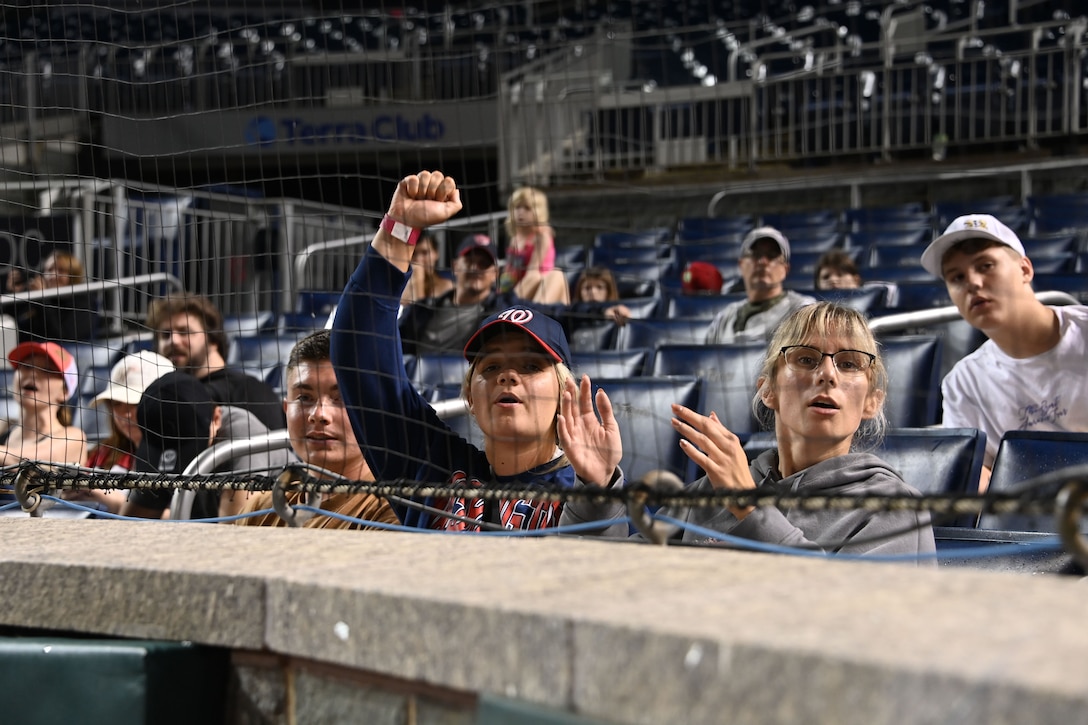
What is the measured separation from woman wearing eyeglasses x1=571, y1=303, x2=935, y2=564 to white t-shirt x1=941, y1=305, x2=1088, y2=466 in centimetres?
102

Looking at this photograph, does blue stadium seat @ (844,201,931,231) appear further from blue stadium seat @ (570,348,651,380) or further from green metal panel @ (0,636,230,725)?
green metal panel @ (0,636,230,725)

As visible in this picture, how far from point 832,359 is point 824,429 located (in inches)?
5.5

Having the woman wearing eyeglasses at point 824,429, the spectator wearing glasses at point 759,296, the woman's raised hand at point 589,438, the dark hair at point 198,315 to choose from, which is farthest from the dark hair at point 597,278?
the woman's raised hand at point 589,438

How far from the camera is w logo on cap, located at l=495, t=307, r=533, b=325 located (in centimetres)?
268

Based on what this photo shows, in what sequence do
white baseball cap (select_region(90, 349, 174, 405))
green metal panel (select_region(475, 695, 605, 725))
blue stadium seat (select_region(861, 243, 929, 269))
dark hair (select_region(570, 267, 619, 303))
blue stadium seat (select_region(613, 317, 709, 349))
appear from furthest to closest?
blue stadium seat (select_region(861, 243, 929, 269)) → dark hair (select_region(570, 267, 619, 303)) → blue stadium seat (select_region(613, 317, 709, 349)) → white baseball cap (select_region(90, 349, 174, 405)) → green metal panel (select_region(475, 695, 605, 725))

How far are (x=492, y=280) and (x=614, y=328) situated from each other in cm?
64

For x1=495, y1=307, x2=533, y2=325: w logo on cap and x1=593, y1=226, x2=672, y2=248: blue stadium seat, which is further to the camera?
x1=593, y1=226, x2=672, y2=248: blue stadium seat

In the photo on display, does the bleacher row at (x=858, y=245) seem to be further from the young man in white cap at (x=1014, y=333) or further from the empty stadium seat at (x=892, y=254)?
the young man in white cap at (x=1014, y=333)

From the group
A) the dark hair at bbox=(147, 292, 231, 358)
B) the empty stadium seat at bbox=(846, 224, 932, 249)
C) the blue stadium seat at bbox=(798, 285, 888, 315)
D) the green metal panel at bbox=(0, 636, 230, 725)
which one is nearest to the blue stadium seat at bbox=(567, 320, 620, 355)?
the blue stadium seat at bbox=(798, 285, 888, 315)

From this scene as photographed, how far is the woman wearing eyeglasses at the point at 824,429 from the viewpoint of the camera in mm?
2176

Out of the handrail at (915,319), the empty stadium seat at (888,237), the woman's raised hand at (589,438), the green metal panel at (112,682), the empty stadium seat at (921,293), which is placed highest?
the empty stadium seat at (888,237)

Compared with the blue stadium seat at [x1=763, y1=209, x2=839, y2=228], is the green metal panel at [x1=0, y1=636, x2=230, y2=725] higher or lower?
lower

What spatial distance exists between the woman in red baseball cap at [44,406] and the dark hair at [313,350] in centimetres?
145

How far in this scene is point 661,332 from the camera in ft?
17.4
